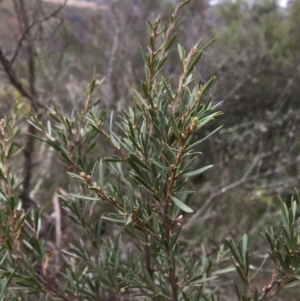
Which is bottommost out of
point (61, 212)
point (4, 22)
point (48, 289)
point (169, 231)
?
point (61, 212)

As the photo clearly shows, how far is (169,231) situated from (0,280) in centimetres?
21

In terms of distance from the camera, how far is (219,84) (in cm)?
296

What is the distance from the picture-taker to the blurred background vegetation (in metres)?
1.71

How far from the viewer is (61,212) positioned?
115cm

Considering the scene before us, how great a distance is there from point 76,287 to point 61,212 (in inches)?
23.7

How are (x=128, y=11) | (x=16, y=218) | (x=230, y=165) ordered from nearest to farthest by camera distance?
(x=16, y=218) → (x=230, y=165) → (x=128, y=11)

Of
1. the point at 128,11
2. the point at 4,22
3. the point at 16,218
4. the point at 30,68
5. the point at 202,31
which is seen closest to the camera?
the point at 16,218

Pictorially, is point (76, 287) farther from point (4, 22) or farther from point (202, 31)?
point (202, 31)

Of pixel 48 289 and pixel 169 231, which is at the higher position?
pixel 169 231

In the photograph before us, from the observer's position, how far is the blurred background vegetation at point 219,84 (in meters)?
1.71

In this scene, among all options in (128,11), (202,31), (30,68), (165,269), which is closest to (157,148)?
(165,269)

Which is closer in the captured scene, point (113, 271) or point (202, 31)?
point (113, 271)

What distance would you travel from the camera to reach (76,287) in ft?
1.86

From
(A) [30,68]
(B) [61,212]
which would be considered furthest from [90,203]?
(A) [30,68]
